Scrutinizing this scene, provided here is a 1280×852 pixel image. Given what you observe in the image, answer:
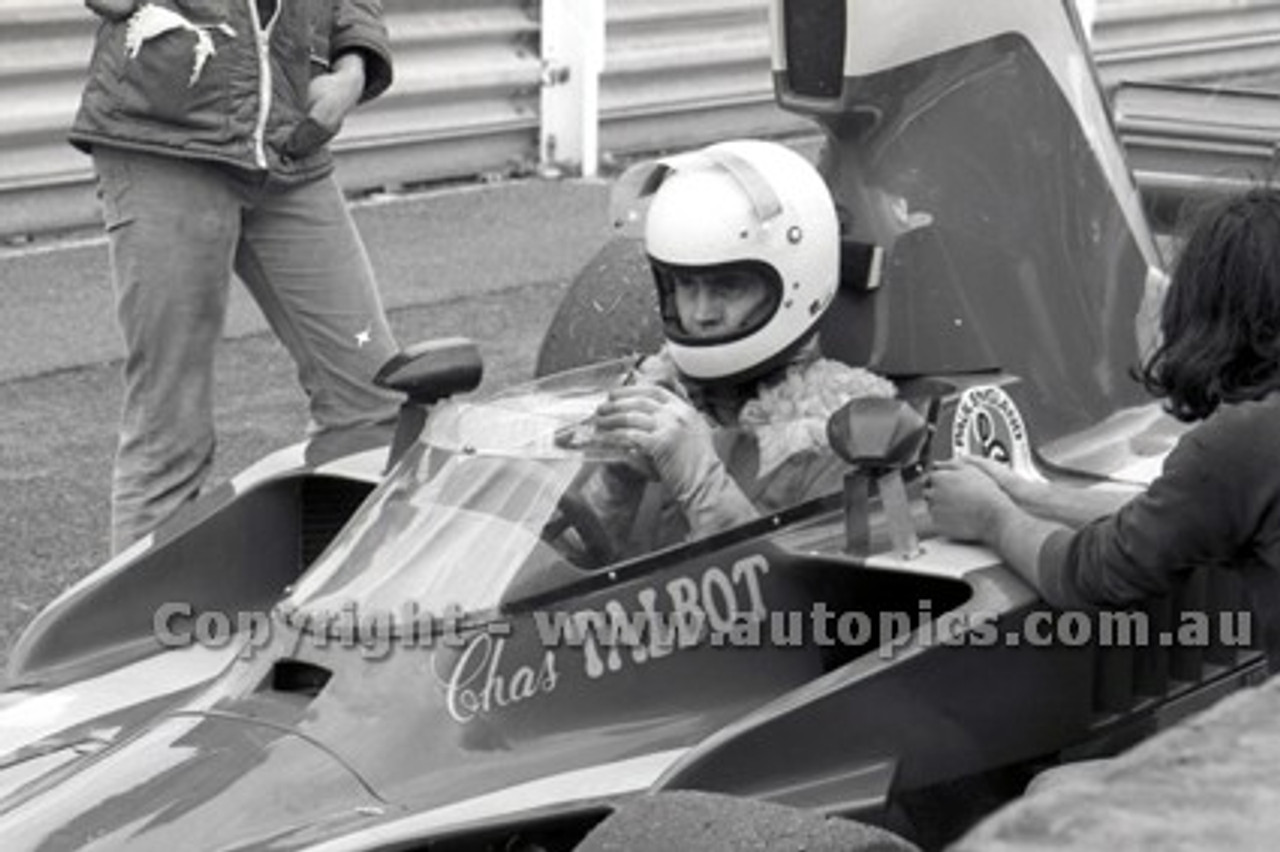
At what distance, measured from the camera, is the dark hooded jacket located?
5.81m

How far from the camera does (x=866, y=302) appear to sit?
5.10m

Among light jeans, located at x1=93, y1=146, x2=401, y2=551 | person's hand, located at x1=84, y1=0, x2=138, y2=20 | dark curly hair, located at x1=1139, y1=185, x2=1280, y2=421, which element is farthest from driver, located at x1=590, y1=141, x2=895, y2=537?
person's hand, located at x1=84, y1=0, x2=138, y2=20

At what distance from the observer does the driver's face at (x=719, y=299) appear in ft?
15.3

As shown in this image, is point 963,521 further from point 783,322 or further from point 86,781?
point 86,781

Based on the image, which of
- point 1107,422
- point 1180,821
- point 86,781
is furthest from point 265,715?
point 1180,821

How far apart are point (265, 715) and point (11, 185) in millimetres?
5811

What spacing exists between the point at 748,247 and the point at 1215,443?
35.9 inches

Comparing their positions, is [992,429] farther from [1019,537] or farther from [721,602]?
[721,602]

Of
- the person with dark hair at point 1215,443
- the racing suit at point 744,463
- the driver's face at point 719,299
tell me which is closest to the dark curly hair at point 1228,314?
the person with dark hair at point 1215,443

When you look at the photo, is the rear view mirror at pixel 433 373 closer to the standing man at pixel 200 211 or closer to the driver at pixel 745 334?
the driver at pixel 745 334

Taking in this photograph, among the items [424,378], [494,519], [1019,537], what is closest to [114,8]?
[424,378]

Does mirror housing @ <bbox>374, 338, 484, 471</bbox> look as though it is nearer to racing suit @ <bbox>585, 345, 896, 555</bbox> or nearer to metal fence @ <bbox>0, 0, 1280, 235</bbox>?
racing suit @ <bbox>585, 345, 896, 555</bbox>

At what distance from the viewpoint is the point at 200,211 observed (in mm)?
5816

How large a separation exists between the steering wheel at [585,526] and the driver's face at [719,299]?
43 centimetres
